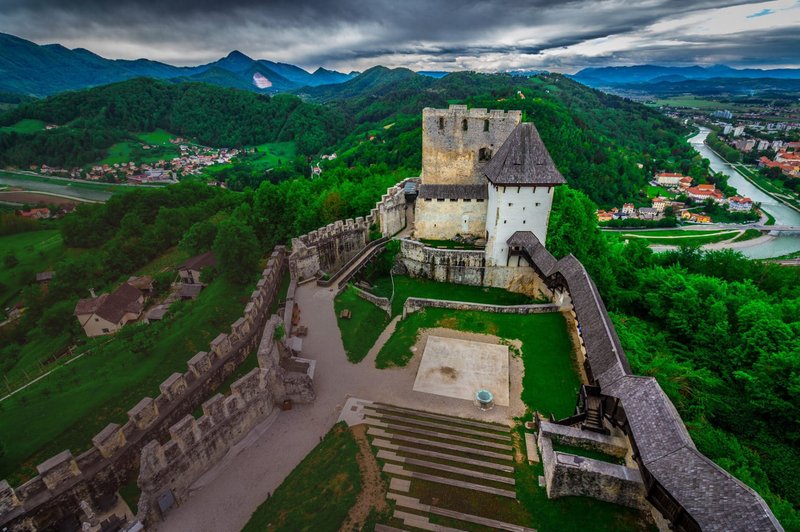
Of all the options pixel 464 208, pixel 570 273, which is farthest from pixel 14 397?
pixel 570 273

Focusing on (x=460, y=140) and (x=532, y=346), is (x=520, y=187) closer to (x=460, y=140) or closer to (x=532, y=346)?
(x=460, y=140)

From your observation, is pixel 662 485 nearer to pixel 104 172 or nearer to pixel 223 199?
pixel 223 199

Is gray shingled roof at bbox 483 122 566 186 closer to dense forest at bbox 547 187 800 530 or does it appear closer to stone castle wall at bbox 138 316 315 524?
dense forest at bbox 547 187 800 530

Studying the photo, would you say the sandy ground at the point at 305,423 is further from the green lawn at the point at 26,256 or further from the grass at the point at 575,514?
the green lawn at the point at 26,256

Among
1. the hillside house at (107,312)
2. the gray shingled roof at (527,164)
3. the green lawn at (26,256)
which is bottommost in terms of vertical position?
the green lawn at (26,256)

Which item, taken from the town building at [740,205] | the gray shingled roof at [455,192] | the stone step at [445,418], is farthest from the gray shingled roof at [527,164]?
the town building at [740,205]

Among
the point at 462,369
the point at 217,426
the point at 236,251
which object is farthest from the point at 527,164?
the point at 236,251
